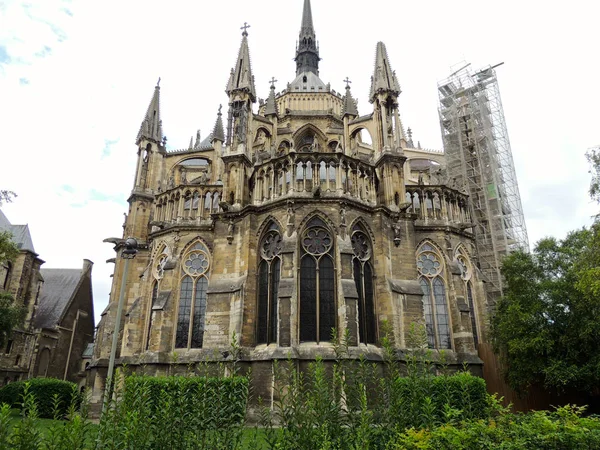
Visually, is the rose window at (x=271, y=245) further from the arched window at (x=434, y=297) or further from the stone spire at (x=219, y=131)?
the stone spire at (x=219, y=131)

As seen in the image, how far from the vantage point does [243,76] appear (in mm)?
23750

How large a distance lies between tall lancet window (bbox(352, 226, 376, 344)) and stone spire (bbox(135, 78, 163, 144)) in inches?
591

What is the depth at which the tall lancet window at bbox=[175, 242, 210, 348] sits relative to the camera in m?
20.2

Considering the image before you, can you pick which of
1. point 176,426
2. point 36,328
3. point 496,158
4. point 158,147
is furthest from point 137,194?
point 496,158

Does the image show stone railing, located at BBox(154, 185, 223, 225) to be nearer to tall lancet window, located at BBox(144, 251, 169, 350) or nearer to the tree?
tall lancet window, located at BBox(144, 251, 169, 350)

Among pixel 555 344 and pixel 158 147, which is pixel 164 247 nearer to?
pixel 158 147

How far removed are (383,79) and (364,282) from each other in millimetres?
11519

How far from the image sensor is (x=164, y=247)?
74.3 ft

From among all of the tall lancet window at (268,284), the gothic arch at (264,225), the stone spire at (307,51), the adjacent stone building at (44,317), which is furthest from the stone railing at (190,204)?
the stone spire at (307,51)

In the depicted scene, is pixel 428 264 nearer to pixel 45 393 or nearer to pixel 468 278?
pixel 468 278

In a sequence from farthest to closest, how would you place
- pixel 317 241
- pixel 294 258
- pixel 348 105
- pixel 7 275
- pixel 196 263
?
1. pixel 7 275
2. pixel 348 105
3. pixel 196 263
4. pixel 317 241
5. pixel 294 258

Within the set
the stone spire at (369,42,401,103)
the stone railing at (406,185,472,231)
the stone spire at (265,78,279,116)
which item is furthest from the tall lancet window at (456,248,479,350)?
the stone spire at (265,78,279,116)

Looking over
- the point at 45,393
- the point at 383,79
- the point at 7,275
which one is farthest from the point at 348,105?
the point at 7,275

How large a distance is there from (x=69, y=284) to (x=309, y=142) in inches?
1135
